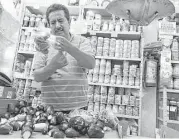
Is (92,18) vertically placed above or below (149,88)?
above

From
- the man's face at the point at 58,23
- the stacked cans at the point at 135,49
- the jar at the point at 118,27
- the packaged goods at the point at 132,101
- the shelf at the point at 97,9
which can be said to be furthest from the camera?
the shelf at the point at 97,9

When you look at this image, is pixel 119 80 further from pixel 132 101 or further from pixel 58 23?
pixel 58 23

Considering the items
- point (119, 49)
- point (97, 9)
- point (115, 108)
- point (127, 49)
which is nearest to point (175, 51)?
point (127, 49)

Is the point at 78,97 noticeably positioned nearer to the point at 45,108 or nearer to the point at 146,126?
the point at 45,108

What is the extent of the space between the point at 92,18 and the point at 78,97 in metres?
1.68

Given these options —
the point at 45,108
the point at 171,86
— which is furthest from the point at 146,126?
the point at 45,108

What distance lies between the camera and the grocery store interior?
1076mm

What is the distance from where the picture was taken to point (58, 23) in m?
1.06

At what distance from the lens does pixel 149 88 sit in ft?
8.92

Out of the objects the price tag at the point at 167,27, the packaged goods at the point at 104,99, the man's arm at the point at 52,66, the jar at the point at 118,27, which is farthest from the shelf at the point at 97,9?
the man's arm at the point at 52,66

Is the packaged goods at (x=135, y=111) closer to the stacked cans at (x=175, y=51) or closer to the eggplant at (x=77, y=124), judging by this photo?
the stacked cans at (x=175, y=51)

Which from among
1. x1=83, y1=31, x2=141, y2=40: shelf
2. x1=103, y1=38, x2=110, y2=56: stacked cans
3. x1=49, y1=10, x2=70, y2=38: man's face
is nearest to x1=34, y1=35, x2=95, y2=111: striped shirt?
x1=49, y1=10, x2=70, y2=38: man's face

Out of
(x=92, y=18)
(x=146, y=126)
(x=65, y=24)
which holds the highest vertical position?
(x=92, y=18)

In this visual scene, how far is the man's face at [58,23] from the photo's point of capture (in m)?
1.06
